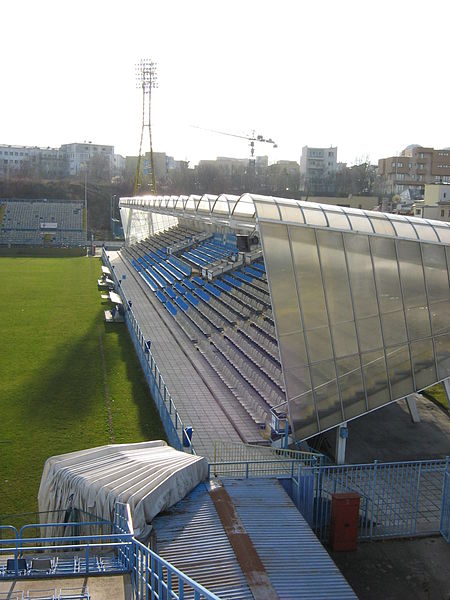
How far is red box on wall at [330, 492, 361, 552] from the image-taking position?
1029cm

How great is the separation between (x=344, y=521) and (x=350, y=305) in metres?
4.90

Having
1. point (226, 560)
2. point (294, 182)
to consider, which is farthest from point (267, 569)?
point (294, 182)

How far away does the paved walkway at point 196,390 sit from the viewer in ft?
48.4

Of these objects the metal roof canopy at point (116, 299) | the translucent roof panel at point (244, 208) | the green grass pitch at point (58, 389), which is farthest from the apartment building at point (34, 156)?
the translucent roof panel at point (244, 208)

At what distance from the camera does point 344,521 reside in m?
Answer: 10.3

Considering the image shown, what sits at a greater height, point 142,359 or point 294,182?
point 294,182

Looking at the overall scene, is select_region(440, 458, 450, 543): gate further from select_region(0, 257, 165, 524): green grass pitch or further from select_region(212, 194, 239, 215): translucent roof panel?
select_region(212, 194, 239, 215): translucent roof panel

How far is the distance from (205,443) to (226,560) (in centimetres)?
643

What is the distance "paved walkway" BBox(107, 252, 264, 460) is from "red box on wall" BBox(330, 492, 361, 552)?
3.55 m

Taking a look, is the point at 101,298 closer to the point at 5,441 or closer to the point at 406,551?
the point at 5,441

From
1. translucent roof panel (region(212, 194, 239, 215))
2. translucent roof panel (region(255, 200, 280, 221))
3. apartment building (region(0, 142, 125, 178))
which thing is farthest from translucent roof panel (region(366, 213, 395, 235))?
apartment building (region(0, 142, 125, 178))

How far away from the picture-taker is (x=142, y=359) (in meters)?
21.0

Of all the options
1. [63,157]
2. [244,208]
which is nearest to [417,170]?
[244,208]

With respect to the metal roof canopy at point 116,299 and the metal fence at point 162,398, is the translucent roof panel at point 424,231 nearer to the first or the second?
the metal fence at point 162,398
